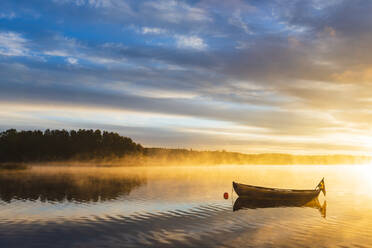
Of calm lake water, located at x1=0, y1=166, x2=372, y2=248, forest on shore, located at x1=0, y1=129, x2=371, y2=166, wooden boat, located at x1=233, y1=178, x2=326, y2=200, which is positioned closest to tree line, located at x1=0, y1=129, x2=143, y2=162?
forest on shore, located at x1=0, y1=129, x2=371, y2=166

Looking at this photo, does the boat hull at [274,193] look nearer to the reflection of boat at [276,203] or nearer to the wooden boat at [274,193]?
the wooden boat at [274,193]

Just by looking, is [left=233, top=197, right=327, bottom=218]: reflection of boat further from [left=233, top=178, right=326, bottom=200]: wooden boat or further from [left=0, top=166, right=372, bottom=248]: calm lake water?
[left=233, top=178, right=326, bottom=200]: wooden boat

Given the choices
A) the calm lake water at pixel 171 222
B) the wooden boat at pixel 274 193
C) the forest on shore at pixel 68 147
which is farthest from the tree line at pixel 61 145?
the wooden boat at pixel 274 193

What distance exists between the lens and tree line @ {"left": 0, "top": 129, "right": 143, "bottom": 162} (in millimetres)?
140750

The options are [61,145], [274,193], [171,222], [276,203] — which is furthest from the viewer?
[61,145]

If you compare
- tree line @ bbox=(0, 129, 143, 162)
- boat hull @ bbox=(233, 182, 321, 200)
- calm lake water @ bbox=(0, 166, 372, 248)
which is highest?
tree line @ bbox=(0, 129, 143, 162)

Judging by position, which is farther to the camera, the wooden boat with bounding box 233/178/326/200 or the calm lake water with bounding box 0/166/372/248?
the wooden boat with bounding box 233/178/326/200

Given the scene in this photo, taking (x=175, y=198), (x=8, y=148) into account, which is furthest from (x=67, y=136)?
(x=175, y=198)

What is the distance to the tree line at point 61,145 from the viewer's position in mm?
140750

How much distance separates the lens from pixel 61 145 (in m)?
155

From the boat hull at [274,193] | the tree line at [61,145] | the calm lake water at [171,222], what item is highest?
the tree line at [61,145]

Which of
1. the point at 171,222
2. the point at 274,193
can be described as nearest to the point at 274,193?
the point at 274,193

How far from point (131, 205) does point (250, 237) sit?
17791 mm

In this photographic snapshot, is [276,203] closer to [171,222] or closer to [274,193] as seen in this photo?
[274,193]
